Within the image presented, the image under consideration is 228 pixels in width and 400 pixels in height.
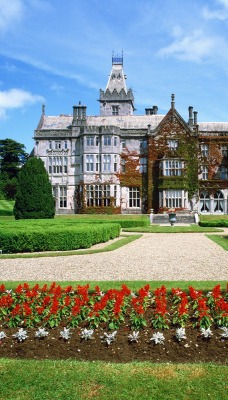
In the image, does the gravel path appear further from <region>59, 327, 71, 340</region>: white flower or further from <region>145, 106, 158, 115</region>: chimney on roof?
<region>145, 106, 158, 115</region>: chimney on roof

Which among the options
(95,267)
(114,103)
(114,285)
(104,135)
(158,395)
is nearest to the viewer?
(158,395)

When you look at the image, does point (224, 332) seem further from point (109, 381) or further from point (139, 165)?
point (139, 165)

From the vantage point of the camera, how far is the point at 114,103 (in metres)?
63.1

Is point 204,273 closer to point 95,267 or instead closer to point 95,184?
point 95,267

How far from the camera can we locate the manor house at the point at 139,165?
4834cm

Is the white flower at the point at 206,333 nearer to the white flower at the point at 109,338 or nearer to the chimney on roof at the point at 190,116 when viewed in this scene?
the white flower at the point at 109,338

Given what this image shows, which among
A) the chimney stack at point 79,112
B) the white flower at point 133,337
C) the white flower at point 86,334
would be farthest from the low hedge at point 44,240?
the chimney stack at point 79,112

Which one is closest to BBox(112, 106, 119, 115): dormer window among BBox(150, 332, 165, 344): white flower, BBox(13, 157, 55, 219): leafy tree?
BBox(13, 157, 55, 219): leafy tree

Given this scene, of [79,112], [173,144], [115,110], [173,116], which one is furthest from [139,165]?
[115,110]

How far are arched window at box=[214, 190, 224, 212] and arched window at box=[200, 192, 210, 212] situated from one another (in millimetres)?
819

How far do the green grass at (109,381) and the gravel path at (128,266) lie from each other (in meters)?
5.57

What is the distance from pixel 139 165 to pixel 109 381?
45.1 m

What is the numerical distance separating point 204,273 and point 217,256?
3.86m

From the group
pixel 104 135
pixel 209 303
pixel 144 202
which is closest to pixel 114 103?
pixel 104 135
